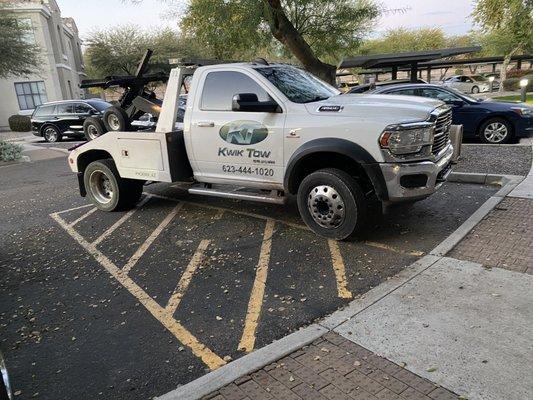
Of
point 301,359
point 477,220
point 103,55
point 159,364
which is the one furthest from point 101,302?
point 103,55

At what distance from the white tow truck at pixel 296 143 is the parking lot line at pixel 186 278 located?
0.94m

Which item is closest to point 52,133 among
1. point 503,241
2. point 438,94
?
point 438,94

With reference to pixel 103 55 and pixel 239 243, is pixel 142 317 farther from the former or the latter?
pixel 103 55

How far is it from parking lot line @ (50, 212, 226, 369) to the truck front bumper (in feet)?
8.56

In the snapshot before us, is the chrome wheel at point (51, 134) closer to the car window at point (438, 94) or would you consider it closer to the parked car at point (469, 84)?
the car window at point (438, 94)

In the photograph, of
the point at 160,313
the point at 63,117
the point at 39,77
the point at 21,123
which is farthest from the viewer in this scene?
the point at 39,77

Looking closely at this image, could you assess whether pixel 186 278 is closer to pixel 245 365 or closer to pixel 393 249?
pixel 245 365

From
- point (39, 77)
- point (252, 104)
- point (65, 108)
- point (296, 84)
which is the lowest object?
point (65, 108)

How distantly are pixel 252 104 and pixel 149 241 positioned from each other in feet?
7.45

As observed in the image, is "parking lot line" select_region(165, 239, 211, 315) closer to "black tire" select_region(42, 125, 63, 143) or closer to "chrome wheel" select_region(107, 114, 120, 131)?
"chrome wheel" select_region(107, 114, 120, 131)

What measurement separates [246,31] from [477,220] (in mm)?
7859

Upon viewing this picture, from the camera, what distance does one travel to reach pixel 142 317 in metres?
3.99

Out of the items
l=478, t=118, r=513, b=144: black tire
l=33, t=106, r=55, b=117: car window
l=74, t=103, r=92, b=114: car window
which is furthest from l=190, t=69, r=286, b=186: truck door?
l=33, t=106, r=55, b=117: car window

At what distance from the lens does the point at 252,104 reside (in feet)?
17.4
